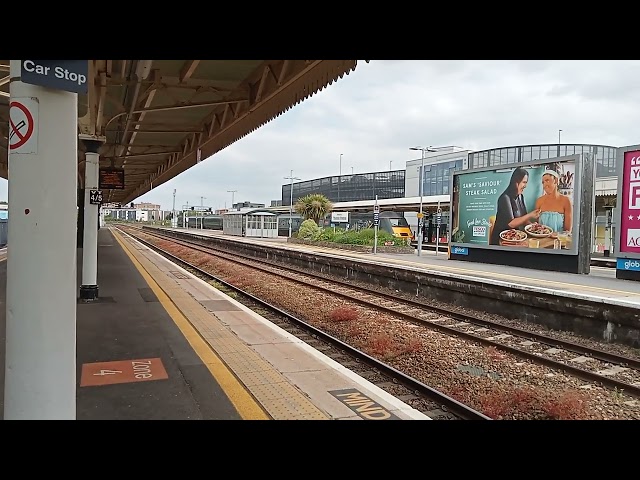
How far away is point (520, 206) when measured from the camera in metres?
18.2

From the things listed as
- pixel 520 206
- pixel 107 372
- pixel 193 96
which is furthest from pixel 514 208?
pixel 107 372

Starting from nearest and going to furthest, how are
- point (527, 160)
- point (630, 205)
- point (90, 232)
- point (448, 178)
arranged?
1. point (90, 232)
2. point (630, 205)
3. point (527, 160)
4. point (448, 178)

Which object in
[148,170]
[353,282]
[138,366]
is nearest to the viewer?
[138,366]

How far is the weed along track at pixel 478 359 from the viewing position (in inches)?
238

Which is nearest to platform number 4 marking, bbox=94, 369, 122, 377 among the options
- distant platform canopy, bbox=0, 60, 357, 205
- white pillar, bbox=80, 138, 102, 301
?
distant platform canopy, bbox=0, 60, 357, 205

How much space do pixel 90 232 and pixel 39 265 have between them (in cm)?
759

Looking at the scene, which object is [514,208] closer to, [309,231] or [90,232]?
[90,232]

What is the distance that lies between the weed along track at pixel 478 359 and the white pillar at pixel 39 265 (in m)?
4.54

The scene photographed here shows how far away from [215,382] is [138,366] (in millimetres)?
1089

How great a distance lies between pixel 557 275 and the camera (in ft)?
52.7

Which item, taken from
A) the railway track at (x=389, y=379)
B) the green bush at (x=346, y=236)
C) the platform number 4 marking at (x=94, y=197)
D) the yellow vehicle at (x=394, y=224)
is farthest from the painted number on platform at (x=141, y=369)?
the yellow vehicle at (x=394, y=224)

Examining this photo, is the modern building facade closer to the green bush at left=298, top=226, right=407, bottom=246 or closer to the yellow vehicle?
the yellow vehicle
